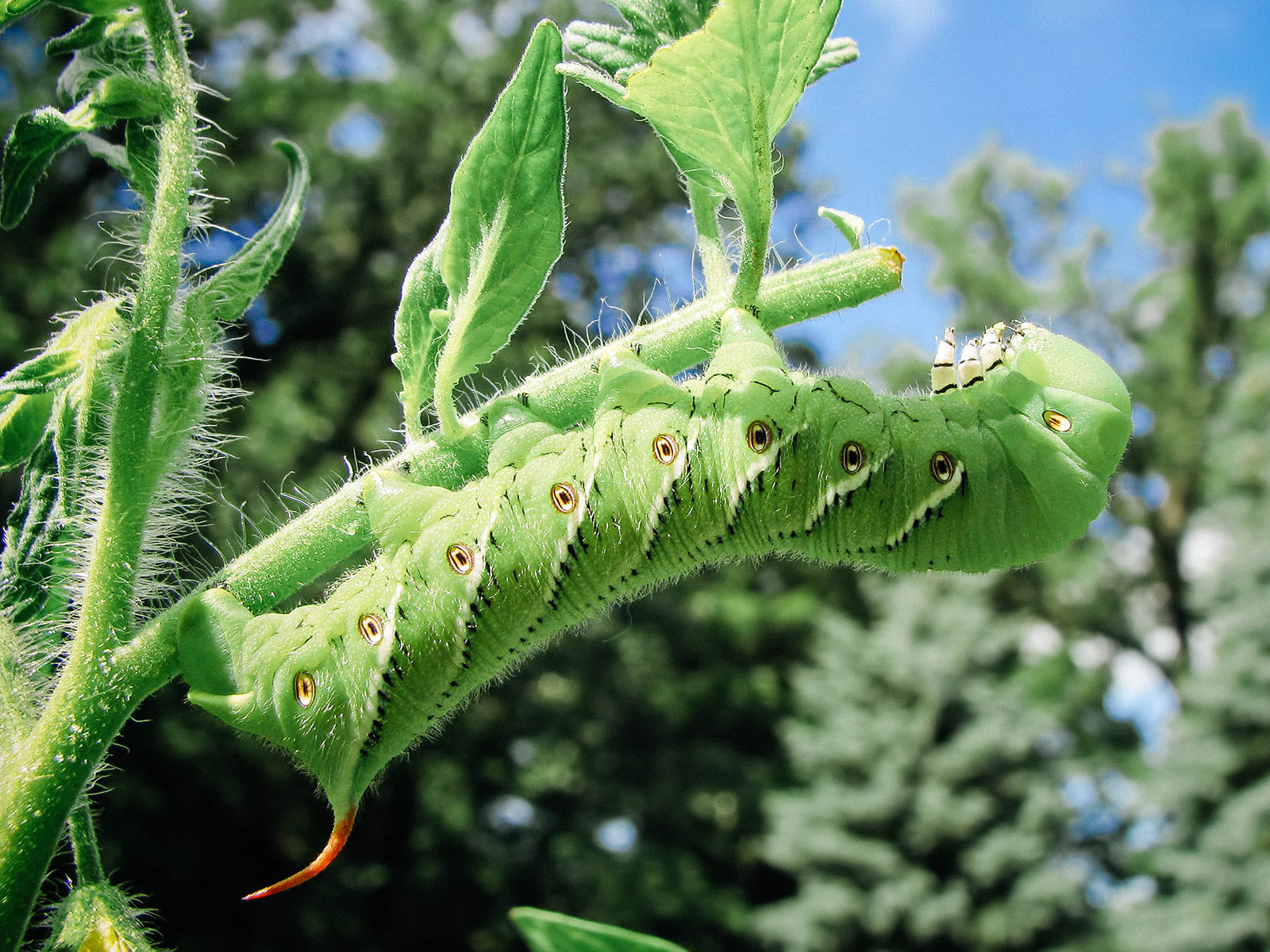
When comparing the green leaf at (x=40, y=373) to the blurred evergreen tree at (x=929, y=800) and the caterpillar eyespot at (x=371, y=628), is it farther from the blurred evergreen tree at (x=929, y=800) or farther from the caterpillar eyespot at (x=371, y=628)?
the blurred evergreen tree at (x=929, y=800)

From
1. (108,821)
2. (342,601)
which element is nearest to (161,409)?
(342,601)

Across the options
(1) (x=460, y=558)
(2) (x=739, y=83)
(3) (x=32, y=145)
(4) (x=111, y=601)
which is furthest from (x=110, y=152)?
(2) (x=739, y=83)

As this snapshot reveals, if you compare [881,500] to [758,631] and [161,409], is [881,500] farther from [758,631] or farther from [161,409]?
[758,631]

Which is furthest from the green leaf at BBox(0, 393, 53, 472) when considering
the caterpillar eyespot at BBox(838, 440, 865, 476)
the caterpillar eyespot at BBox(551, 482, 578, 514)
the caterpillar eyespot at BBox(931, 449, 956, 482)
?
the caterpillar eyespot at BBox(931, 449, 956, 482)

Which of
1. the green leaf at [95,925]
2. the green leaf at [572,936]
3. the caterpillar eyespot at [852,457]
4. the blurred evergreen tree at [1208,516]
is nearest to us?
the green leaf at [572,936]

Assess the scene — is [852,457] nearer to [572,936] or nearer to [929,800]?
[572,936]

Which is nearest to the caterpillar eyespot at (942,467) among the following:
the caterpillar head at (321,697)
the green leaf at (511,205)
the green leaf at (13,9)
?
the green leaf at (511,205)
